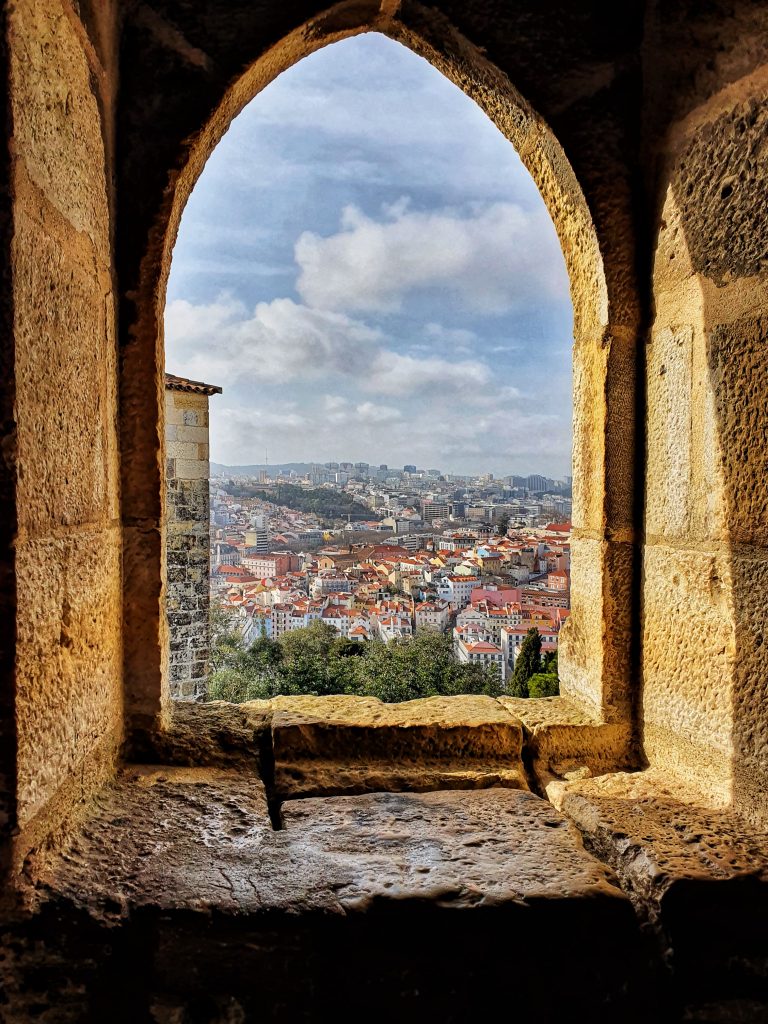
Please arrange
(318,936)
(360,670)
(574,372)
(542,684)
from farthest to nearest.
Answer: (360,670) → (542,684) → (574,372) → (318,936)

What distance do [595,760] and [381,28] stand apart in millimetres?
1929

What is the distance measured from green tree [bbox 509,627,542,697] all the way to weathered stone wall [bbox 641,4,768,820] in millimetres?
2977

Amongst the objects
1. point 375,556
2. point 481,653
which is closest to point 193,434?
point 375,556

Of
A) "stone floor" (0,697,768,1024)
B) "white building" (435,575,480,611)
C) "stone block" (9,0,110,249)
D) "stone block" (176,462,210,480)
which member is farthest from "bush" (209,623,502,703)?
"stone block" (9,0,110,249)

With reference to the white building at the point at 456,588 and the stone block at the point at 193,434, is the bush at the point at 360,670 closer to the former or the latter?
the white building at the point at 456,588

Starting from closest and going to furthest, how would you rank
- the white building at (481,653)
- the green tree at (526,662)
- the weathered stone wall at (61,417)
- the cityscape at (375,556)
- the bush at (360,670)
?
the weathered stone wall at (61,417)
the green tree at (526,662)
the cityscape at (375,556)
the white building at (481,653)
the bush at (360,670)

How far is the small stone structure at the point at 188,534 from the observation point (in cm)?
580

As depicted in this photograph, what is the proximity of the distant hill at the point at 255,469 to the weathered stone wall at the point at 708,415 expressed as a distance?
16.1 feet

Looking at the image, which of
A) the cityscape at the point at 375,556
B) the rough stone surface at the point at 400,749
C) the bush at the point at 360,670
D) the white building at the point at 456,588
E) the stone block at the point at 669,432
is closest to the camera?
the stone block at the point at 669,432

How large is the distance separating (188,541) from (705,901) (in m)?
5.35

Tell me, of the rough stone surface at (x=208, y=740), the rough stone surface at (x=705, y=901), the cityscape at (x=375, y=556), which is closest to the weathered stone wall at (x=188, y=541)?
the cityscape at (x=375, y=556)

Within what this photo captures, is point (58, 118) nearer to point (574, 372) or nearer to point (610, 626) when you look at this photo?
point (574, 372)

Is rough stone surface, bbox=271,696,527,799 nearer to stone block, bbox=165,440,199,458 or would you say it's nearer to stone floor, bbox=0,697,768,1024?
stone floor, bbox=0,697,768,1024

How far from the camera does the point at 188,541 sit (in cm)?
587
